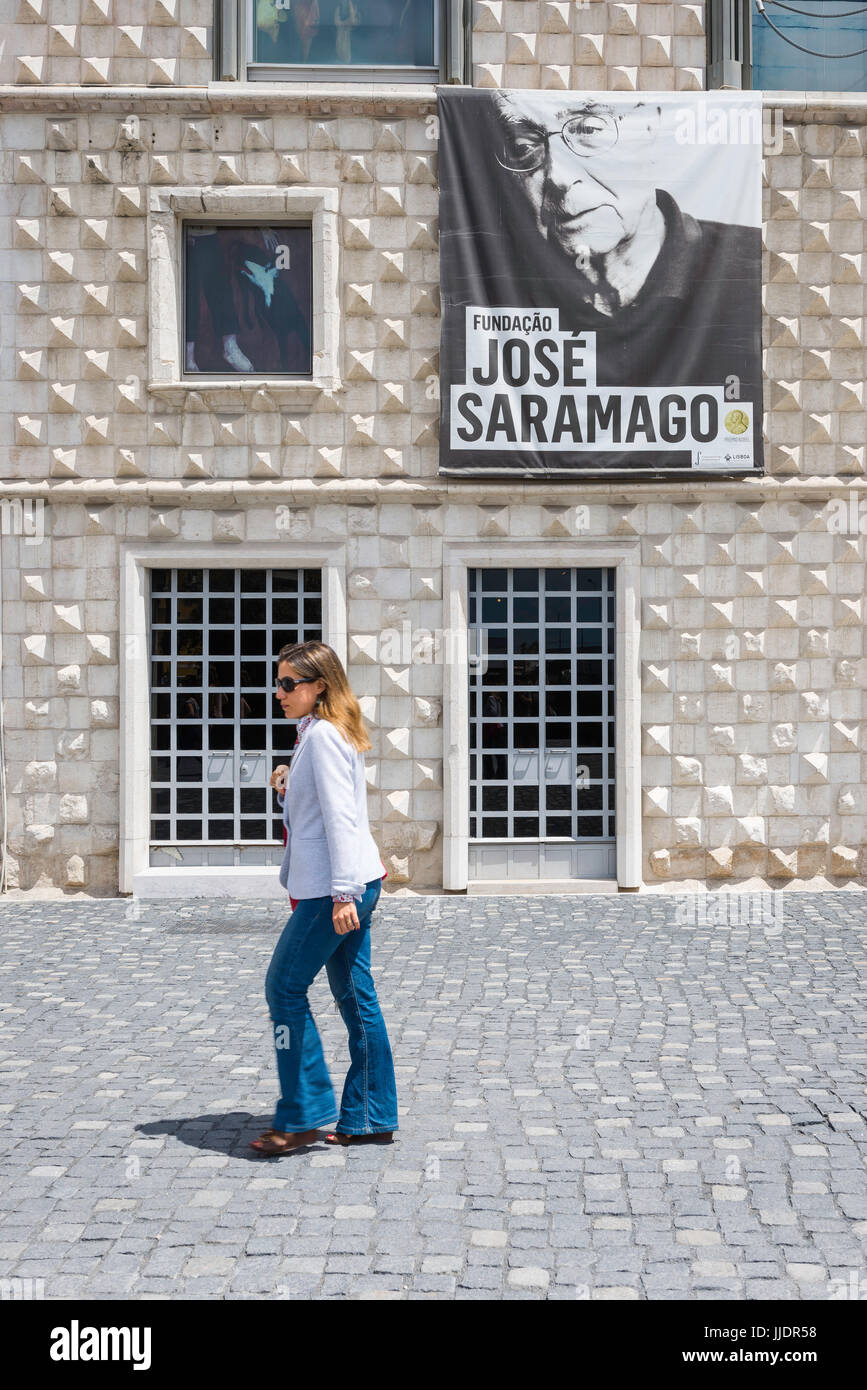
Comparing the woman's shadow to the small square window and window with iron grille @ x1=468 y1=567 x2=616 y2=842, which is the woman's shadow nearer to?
window with iron grille @ x1=468 y1=567 x2=616 y2=842

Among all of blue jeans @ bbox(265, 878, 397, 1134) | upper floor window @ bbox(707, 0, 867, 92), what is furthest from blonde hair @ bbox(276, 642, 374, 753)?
upper floor window @ bbox(707, 0, 867, 92)

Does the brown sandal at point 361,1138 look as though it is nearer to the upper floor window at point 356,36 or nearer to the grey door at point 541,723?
the grey door at point 541,723

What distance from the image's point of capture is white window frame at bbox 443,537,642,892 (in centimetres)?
1282

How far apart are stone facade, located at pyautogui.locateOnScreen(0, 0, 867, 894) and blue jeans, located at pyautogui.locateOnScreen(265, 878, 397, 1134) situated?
7.30m

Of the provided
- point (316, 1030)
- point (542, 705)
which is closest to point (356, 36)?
point (542, 705)

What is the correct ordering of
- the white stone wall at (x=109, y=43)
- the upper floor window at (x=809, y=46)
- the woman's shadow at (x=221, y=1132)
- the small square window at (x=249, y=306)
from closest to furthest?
1. the woman's shadow at (x=221, y=1132)
2. the white stone wall at (x=109, y=43)
3. the small square window at (x=249, y=306)
4. the upper floor window at (x=809, y=46)

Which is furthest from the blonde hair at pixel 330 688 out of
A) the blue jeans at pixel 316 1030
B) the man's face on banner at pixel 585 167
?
the man's face on banner at pixel 585 167

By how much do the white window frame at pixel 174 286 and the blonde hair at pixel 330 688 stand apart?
7.63m

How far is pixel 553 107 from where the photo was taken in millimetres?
12820

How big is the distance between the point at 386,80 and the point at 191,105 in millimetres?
1893

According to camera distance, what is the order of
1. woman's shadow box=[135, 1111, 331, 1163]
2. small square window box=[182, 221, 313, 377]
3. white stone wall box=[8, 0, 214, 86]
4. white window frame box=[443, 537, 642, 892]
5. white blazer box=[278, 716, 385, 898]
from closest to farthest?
white blazer box=[278, 716, 385, 898]
woman's shadow box=[135, 1111, 331, 1163]
white stone wall box=[8, 0, 214, 86]
white window frame box=[443, 537, 642, 892]
small square window box=[182, 221, 313, 377]

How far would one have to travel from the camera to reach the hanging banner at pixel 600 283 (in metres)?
12.8
